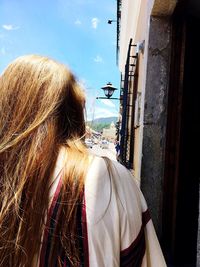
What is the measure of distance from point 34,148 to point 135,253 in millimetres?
404

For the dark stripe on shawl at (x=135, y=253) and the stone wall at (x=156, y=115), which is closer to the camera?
the dark stripe on shawl at (x=135, y=253)

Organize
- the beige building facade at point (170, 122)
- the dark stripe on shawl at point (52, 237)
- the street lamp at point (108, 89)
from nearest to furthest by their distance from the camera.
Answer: the dark stripe on shawl at point (52, 237)
the beige building facade at point (170, 122)
the street lamp at point (108, 89)

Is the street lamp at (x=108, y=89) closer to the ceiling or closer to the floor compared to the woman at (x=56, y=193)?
closer to the ceiling

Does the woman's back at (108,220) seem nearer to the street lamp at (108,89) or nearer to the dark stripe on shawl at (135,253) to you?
the dark stripe on shawl at (135,253)

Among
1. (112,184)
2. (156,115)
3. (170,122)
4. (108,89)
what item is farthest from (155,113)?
(108,89)

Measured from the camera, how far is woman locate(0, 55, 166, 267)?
101 centimetres

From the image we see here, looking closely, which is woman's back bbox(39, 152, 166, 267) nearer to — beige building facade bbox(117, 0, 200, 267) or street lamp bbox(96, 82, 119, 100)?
beige building facade bbox(117, 0, 200, 267)

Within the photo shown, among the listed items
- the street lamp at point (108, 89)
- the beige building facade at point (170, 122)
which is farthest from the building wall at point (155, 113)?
the street lamp at point (108, 89)

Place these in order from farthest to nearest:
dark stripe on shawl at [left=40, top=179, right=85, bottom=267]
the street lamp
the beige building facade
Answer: the street lamp → the beige building facade → dark stripe on shawl at [left=40, top=179, right=85, bottom=267]

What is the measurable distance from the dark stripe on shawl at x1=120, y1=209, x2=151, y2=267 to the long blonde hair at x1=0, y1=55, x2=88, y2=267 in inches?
5.3

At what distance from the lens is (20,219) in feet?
3.37

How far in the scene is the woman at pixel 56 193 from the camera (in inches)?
39.9

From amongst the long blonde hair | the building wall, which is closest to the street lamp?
the building wall

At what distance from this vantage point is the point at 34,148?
1.06 meters
